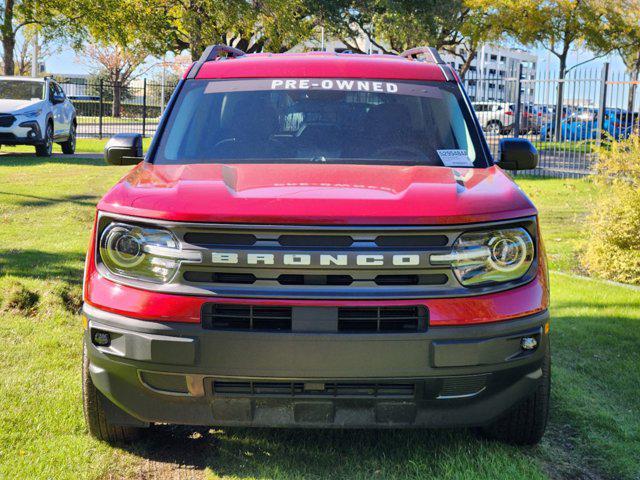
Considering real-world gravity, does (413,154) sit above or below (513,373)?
above

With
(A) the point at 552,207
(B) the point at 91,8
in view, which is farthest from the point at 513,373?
(B) the point at 91,8

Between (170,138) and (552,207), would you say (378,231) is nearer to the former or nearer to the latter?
(170,138)

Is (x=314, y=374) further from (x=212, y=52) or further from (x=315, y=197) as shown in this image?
(x=212, y=52)

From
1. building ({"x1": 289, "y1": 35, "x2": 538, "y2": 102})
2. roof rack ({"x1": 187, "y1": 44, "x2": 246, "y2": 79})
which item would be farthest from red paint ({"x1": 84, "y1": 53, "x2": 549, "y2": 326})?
building ({"x1": 289, "y1": 35, "x2": 538, "y2": 102})

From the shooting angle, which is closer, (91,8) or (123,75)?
(91,8)

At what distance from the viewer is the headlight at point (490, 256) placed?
3.19 metres

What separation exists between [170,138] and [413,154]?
4.22 ft

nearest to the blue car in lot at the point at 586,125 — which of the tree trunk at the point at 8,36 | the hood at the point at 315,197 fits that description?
the hood at the point at 315,197

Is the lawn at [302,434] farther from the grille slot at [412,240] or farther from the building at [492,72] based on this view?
the building at [492,72]

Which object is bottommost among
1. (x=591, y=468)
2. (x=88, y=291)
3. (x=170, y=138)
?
(x=591, y=468)

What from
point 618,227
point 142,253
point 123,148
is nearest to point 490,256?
point 142,253

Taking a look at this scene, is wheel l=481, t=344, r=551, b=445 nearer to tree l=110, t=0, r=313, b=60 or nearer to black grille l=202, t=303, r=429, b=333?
black grille l=202, t=303, r=429, b=333

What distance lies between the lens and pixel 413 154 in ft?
14.3

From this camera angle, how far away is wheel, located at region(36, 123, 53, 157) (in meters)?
19.5
